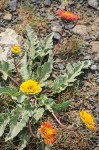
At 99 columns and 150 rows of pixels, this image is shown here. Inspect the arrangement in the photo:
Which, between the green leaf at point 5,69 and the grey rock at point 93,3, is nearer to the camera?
the green leaf at point 5,69

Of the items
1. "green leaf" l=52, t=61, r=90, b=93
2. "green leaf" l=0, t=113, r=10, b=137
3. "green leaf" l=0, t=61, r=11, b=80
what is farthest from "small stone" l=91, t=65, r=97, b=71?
"green leaf" l=0, t=113, r=10, b=137

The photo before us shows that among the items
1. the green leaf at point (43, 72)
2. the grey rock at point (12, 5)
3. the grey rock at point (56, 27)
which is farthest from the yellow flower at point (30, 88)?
the grey rock at point (12, 5)

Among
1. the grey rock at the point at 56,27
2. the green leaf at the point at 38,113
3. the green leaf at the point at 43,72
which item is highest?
the grey rock at the point at 56,27

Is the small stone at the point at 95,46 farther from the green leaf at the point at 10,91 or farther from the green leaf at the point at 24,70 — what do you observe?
the green leaf at the point at 10,91

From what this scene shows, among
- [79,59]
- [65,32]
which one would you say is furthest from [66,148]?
[65,32]

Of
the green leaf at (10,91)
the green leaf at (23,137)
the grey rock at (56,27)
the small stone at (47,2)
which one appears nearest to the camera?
the green leaf at (23,137)

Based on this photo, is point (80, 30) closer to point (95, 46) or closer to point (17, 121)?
point (95, 46)

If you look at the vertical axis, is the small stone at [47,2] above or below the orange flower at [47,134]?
above
